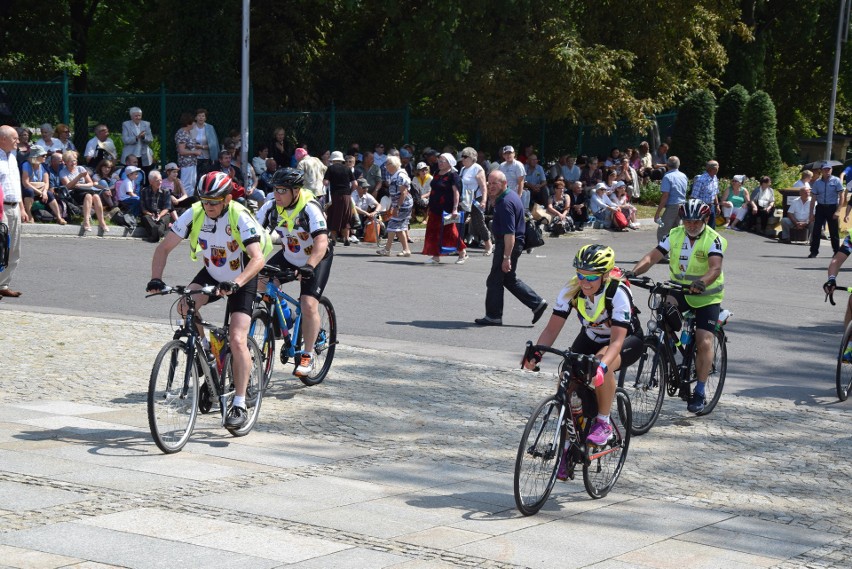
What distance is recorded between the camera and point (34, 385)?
33.0 ft

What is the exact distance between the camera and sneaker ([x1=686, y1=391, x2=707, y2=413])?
9.88 m

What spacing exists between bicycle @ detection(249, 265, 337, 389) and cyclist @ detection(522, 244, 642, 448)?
2.59 meters

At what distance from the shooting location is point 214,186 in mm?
8406

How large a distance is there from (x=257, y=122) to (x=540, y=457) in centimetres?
2036

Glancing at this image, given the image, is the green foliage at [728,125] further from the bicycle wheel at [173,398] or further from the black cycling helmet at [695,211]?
the bicycle wheel at [173,398]

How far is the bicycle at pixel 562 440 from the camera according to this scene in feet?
22.6

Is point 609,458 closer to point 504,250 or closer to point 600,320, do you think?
point 600,320

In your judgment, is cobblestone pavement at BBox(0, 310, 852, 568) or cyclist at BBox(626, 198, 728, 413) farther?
cyclist at BBox(626, 198, 728, 413)

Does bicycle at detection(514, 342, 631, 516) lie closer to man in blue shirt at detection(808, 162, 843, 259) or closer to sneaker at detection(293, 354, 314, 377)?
sneaker at detection(293, 354, 314, 377)

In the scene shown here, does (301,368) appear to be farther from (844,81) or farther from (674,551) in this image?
(844,81)

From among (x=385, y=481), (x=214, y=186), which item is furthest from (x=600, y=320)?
(x=214, y=186)

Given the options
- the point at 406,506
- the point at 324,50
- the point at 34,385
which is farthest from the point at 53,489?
the point at 324,50

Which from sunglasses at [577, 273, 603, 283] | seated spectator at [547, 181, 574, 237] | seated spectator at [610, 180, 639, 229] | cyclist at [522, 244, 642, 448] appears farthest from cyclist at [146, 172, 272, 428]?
seated spectator at [610, 180, 639, 229]

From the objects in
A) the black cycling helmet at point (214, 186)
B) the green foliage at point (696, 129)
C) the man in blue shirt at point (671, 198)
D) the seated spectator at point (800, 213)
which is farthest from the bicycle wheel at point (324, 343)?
the green foliage at point (696, 129)
